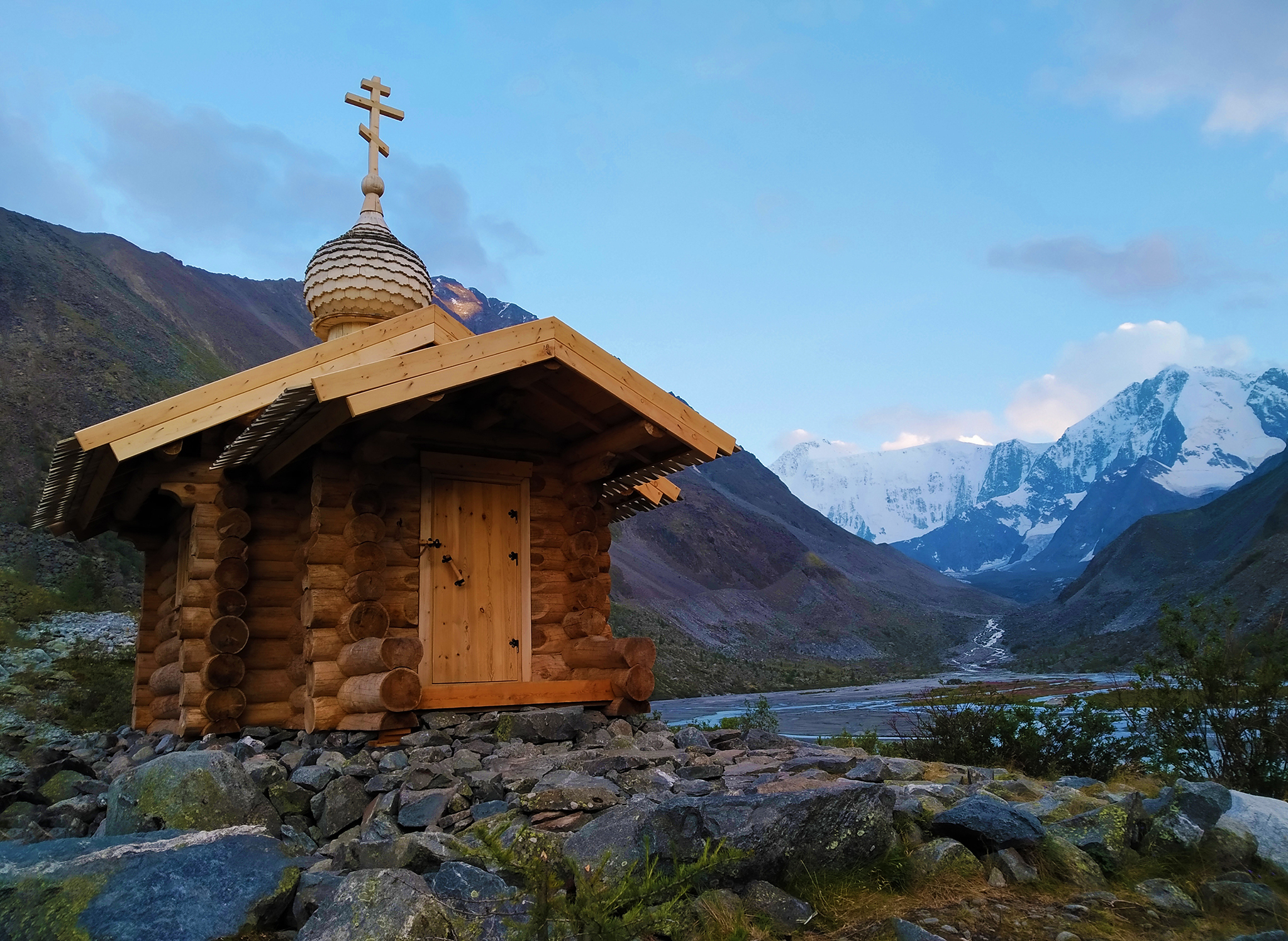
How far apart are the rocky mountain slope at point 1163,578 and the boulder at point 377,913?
3714cm

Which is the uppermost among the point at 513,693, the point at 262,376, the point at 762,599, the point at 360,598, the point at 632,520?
the point at 632,520

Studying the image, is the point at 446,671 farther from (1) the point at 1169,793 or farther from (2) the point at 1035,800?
(1) the point at 1169,793

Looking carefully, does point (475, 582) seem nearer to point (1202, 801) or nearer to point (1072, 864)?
point (1072, 864)

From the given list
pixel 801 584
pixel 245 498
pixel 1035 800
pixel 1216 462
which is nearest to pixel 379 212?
pixel 245 498

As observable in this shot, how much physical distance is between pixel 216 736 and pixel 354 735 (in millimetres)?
1493

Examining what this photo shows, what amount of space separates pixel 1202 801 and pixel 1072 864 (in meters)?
1.27

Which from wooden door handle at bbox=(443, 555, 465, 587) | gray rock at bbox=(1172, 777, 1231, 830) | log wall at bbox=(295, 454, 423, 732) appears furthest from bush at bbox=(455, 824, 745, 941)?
wooden door handle at bbox=(443, 555, 465, 587)

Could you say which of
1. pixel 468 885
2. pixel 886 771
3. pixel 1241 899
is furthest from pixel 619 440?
pixel 1241 899

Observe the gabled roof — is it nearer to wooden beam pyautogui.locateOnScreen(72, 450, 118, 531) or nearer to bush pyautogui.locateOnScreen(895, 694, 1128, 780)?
wooden beam pyautogui.locateOnScreen(72, 450, 118, 531)

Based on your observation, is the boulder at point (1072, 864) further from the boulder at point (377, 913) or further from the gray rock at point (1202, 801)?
the boulder at point (377, 913)

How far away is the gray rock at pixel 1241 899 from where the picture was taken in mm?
4730

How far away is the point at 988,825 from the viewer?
5.69 meters

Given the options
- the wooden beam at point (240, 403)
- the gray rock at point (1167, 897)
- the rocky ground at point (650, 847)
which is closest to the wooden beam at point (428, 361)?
the wooden beam at point (240, 403)

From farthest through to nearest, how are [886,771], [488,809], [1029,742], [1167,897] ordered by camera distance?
[1029,742] → [886,771] → [488,809] → [1167,897]
